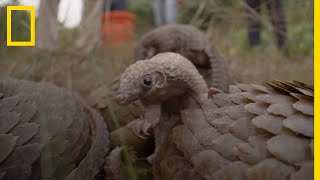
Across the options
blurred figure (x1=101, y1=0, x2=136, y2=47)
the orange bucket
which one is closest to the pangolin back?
blurred figure (x1=101, y1=0, x2=136, y2=47)

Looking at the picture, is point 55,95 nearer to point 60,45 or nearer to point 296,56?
point 60,45

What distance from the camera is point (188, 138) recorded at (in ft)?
2.52

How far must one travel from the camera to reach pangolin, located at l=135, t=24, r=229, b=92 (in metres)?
1.28

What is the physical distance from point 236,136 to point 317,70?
183 millimetres

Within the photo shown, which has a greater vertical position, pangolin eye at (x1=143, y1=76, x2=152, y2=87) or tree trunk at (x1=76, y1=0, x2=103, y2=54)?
tree trunk at (x1=76, y1=0, x2=103, y2=54)

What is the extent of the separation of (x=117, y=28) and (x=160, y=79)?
7.77 ft

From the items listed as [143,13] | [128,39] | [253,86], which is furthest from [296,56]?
[143,13]

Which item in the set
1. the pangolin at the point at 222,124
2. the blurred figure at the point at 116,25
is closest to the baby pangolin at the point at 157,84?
the pangolin at the point at 222,124

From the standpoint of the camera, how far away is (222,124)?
74 cm

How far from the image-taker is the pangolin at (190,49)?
4.20 ft

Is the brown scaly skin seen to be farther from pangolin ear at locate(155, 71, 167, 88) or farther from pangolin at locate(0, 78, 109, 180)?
pangolin at locate(0, 78, 109, 180)

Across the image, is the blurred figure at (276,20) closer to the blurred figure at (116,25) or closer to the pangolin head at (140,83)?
the blurred figure at (116,25)

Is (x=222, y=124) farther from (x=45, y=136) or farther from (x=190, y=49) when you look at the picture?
(x=190, y=49)

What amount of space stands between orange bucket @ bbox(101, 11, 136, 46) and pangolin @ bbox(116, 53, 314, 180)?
1637 mm
